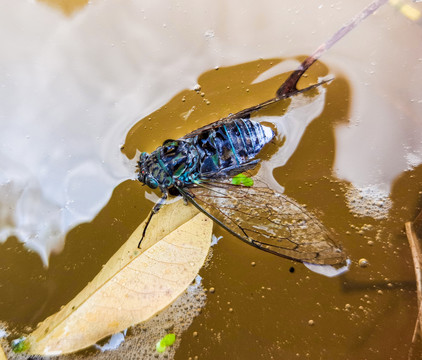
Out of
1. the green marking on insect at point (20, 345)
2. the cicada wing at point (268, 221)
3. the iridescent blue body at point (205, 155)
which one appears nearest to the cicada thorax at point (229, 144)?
the iridescent blue body at point (205, 155)

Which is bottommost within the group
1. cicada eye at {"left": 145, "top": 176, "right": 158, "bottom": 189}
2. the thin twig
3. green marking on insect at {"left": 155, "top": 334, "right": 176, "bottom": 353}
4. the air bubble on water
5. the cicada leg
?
the thin twig

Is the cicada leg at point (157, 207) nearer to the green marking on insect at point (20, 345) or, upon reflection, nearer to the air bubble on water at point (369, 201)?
the green marking on insect at point (20, 345)

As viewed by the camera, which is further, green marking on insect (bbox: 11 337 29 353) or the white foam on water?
the white foam on water

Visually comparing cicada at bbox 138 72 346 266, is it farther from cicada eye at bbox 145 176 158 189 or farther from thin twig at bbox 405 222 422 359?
thin twig at bbox 405 222 422 359

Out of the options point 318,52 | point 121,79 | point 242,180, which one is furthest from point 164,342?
point 318,52

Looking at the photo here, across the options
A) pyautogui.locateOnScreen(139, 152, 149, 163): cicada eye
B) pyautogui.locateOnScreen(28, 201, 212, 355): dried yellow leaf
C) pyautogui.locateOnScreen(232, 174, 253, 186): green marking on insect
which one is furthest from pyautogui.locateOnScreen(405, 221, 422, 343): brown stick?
pyautogui.locateOnScreen(139, 152, 149, 163): cicada eye

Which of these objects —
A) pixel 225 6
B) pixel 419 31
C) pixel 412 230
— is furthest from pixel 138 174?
pixel 419 31

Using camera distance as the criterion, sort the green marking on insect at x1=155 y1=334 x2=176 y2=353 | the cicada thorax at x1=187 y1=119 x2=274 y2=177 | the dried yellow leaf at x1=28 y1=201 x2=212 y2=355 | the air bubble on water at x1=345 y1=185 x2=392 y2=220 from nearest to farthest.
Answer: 1. the dried yellow leaf at x1=28 y1=201 x2=212 y2=355
2. the green marking on insect at x1=155 y1=334 x2=176 y2=353
3. the air bubble on water at x1=345 y1=185 x2=392 y2=220
4. the cicada thorax at x1=187 y1=119 x2=274 y2=177
